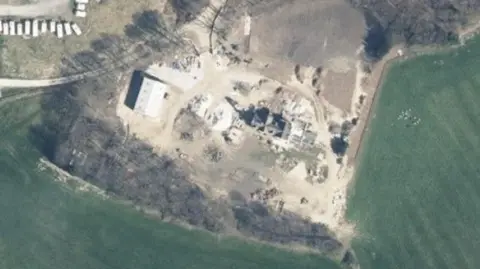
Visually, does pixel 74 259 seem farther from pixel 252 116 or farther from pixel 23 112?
pixel 252 116

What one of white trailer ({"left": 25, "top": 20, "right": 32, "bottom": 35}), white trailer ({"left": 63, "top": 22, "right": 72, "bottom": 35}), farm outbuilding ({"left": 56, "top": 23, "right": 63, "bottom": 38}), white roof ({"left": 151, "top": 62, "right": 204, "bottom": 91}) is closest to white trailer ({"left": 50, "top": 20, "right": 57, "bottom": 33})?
farm outbuilding ({"left": 56, "top": 23, "right": 63, "bottom": 38})

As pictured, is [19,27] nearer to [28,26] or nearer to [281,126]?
[28,26]

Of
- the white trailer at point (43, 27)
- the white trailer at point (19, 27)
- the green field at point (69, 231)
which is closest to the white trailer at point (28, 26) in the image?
the white trailer at point (19, 27)

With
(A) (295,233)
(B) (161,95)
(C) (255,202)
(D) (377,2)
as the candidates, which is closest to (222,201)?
(C) (255,202)

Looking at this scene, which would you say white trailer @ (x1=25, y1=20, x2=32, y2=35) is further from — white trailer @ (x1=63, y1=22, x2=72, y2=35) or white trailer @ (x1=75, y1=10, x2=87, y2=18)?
white trailer @ (x1=75, y1=10, x2=87, y2=18)

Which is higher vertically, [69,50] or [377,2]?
[377,2]

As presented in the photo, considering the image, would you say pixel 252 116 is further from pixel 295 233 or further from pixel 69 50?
pixel 69 50

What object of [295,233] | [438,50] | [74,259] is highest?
[438,50]
